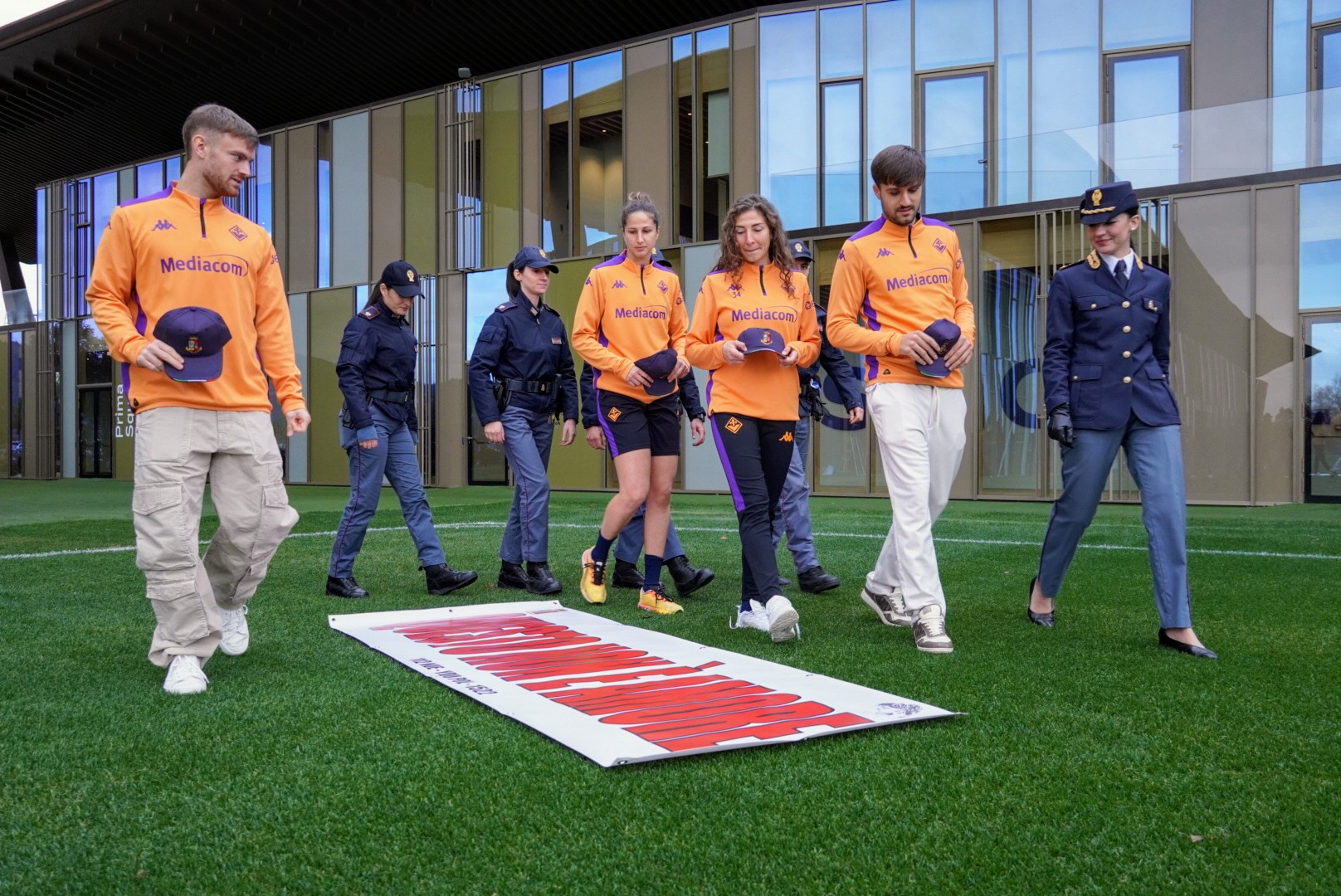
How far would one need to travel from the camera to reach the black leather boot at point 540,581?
233 inches

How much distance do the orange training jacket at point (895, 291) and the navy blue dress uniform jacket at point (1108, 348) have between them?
382mm

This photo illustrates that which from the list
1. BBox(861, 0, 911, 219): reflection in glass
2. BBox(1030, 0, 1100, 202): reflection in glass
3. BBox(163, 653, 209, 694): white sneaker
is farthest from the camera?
BBox(861, 0, 911, 219): reflection in glass

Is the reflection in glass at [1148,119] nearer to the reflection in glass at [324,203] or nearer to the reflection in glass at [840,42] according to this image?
the reflection in glass at [840,42]

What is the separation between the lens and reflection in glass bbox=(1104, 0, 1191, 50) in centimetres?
1380

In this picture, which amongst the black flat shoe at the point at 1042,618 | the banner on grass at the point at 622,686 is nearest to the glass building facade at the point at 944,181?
the black flat shoe at the point at 1042,618

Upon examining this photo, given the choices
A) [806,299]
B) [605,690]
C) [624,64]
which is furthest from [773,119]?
[605,690]

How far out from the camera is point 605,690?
11.4 feet

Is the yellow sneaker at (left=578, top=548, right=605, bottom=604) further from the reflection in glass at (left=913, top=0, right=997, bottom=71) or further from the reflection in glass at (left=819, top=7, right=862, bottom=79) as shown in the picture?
the reflection in glass at (left=819, top=7, right=862, bottom=79)

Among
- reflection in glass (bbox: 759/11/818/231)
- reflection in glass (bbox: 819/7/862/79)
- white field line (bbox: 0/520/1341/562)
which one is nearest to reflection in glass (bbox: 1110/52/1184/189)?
reflection in glass (bbox: 819/7/862/79)

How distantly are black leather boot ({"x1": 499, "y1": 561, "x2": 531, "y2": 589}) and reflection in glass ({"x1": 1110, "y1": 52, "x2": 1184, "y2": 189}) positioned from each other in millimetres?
10570

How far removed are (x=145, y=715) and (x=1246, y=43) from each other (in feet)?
48.1

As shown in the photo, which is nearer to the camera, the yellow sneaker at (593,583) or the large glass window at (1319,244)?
the yellow sneaker at (593,583)

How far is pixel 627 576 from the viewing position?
6.21 m

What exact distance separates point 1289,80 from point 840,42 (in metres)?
5.85
